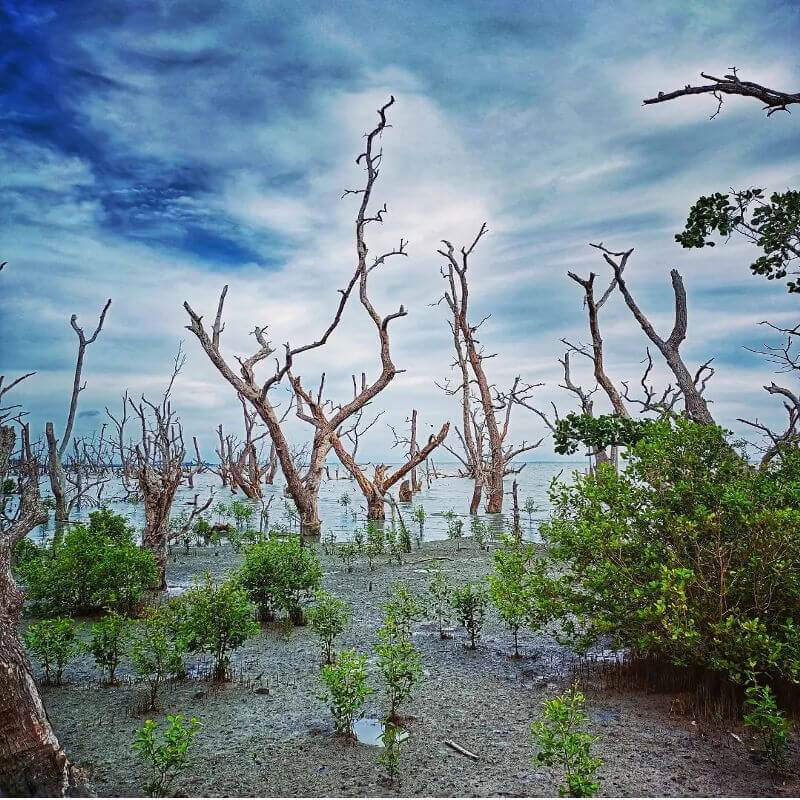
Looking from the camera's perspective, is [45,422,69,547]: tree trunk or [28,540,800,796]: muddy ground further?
[45,422,69,547]: tree trunk

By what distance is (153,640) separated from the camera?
18.0 feet

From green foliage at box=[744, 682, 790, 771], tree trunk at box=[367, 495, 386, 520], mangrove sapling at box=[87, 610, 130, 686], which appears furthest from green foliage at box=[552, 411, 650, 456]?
tree trunk at box=[367, 495, 386, 520]

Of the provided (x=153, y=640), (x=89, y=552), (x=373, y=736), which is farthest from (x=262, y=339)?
(x=373, y=736)

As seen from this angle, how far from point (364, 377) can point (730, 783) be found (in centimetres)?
2071

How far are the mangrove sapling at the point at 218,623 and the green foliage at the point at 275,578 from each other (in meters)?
2.16

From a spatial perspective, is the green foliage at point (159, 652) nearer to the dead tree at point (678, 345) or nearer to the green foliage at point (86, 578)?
the green foliage at point (86, 578)

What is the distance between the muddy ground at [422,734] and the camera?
4.15 m

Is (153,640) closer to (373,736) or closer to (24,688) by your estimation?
(24,688)

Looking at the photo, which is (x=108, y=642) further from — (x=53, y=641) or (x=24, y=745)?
(x=24, y=745)

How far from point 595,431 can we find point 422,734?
505 cm

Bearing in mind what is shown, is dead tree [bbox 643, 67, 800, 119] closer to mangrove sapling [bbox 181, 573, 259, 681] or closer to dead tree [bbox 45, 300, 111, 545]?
mangrove sapling [bbox 181, 573, 259, 681]

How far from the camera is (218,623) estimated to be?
6012 millimetres

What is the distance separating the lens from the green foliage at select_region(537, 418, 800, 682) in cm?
476

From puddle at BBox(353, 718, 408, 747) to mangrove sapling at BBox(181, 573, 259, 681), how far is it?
160 centimetres
